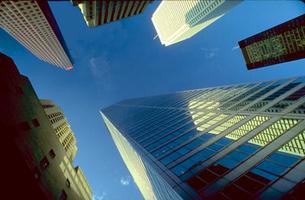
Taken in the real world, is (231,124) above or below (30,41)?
below

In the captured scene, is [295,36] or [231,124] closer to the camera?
[231,124]

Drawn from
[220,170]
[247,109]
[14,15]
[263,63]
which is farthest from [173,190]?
[263,63]

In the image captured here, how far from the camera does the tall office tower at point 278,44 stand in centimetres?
13738

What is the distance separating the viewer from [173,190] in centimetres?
3022

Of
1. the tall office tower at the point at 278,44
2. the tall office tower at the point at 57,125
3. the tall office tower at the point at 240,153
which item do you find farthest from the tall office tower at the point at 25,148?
the tall office tower at the point at 278,44

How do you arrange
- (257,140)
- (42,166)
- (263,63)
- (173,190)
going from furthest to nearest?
(263,63), (257,140), (173,190), (42,166)

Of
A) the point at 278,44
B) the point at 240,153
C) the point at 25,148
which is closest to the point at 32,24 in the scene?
the point at 278,44

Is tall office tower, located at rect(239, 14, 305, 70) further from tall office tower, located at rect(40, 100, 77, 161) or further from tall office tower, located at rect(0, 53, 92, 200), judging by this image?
tall office tower, located at rect(0, 53, 92, 200)

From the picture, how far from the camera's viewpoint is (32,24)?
470ft

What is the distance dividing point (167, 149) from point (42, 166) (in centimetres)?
2777

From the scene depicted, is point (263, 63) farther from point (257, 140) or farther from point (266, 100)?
point (257, 140)

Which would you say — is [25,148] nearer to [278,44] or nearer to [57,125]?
[57,125]

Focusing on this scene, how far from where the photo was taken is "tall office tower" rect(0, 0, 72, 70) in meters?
123

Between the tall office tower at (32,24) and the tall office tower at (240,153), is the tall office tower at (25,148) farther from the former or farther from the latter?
the tall office tower at (32,24)
